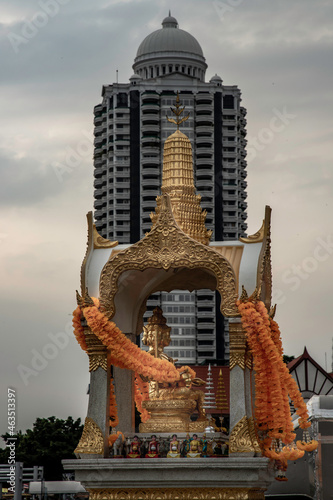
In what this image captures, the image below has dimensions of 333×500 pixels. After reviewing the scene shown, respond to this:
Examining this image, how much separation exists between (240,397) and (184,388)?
3.44 m

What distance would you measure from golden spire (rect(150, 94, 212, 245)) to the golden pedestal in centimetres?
430

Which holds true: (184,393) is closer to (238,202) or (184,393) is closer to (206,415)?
(206,415)

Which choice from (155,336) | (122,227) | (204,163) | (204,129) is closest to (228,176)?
(204,163)

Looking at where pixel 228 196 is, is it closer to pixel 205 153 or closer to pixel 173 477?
pixel 205 153

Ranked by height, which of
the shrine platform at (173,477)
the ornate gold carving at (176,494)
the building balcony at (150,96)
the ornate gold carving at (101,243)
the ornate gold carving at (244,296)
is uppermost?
the building balcony at (150,96)

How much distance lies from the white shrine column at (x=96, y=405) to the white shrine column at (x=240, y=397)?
3080 mm

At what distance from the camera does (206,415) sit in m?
29.6

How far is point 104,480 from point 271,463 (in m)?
4.08

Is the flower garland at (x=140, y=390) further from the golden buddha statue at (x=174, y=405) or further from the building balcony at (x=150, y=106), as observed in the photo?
the building balcony at (x=150, y=106)

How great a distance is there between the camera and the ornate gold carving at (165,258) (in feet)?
88.5

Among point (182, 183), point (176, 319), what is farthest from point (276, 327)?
point (176, 319)

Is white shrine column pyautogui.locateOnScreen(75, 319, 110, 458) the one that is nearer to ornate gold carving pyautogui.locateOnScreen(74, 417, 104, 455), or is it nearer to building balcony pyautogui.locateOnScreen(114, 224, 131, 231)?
ornate gold carving pyautogui.locateOnScreen(74, 417, 104, 455)

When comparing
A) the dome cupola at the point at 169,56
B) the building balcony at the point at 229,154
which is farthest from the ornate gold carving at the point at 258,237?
the dome cupola at the point at 169,56

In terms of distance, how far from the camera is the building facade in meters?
102
